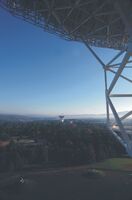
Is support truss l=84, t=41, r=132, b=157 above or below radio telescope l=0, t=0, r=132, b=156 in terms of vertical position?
below

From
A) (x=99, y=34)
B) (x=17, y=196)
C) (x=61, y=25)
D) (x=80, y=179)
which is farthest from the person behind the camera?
(x=80, y=179)

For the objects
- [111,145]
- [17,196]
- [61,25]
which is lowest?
[17,196]

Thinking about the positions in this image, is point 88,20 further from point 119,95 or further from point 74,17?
point 119,95

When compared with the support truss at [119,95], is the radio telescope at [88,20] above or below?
above

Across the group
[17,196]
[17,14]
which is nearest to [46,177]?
[17,196]

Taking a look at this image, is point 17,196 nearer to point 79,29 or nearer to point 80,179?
point 80,179

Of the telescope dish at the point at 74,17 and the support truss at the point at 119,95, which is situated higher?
the telescope dish at the point at 74,17

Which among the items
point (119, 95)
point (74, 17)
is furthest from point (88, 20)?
point (119, 95)
